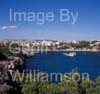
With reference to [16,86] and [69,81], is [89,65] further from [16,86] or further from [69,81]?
[16,86]

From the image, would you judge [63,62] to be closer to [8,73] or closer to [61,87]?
[61,87]

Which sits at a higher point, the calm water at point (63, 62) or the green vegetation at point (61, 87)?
the calm water at point (63, 62)

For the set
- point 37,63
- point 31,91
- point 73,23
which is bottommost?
point 31,91

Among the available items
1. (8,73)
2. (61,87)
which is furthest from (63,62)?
(8,73)

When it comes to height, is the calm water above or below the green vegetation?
above

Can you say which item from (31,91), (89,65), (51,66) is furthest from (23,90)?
(89,65)
